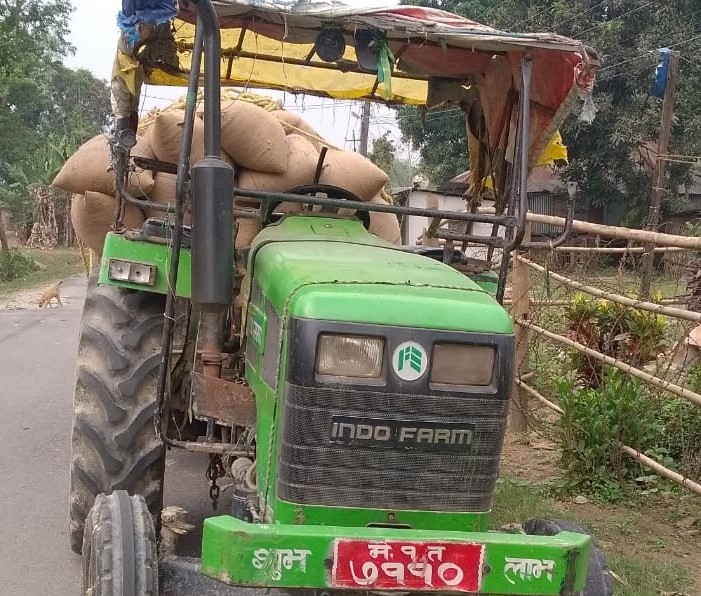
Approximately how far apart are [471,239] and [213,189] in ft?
5.64

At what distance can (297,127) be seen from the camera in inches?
244

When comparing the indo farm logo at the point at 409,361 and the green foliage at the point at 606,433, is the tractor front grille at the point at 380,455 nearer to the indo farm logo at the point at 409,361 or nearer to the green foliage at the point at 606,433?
the indo farm logo at the point at 409,361

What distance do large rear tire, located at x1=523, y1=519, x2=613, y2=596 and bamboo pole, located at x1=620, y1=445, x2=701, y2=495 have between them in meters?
1.94

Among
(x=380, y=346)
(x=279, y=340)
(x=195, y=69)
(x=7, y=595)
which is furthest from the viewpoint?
(x=7, y=595)

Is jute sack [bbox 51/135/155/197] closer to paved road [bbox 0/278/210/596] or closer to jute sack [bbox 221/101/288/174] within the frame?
jute sack [bbox 221/101/288/174]

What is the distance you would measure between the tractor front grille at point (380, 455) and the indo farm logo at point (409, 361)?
7 centimetres

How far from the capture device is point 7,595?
13.1 feet

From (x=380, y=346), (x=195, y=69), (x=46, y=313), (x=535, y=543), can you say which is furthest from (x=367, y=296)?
(x=46, y=313)

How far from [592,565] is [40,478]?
3894mm

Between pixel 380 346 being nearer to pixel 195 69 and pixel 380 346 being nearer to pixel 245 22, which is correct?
pixel 195 69

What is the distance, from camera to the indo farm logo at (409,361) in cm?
271

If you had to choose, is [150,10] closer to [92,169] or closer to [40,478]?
[92,169]

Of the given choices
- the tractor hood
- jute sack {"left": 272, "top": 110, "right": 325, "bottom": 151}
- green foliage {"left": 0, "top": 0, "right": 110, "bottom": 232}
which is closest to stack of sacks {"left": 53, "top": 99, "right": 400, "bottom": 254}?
jute sack {"left": 272, "top": 110, "right": 325, "bottom": 151}

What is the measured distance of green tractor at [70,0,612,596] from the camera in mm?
2566
